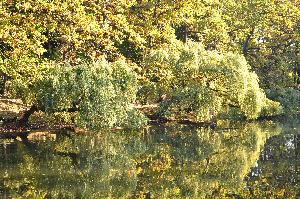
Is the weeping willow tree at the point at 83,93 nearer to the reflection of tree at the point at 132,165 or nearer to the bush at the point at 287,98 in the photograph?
the reflection of tree at the point at 132,165

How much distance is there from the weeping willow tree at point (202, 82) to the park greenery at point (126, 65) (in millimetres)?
72

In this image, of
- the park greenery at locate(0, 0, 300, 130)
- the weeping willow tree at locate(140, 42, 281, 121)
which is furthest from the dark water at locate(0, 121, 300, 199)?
the weeping willow tree at locate(140, 42, 281, 121)

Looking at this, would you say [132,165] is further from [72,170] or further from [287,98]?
[287,98]

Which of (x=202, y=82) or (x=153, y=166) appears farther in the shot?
(x=202, y=82)

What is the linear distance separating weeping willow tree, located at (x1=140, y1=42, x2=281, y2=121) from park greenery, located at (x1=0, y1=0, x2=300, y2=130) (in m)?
0.07

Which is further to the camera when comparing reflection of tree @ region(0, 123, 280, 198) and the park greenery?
the park greenery

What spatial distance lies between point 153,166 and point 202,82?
1665 centimetres

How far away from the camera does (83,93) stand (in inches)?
1001

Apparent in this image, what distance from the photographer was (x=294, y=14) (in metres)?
55.3

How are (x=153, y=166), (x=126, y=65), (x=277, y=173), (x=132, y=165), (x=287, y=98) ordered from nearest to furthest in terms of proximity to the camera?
1. (x=277, y=173)
2. (x=153, y=166)
3. (x=132, y=165)
4. (x=126, y=65)
5. (x=287, y=98)

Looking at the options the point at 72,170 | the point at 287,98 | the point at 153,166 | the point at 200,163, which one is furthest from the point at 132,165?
the point at 287,98

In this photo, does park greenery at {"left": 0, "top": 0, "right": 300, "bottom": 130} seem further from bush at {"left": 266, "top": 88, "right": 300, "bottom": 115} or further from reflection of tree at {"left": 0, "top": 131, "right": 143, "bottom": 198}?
reflection of tree at {"left": 0, "top": 131, "right": 143, "bottom": 198}

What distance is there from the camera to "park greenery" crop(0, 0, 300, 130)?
25.7m

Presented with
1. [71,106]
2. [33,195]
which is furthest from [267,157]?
[71,106]
